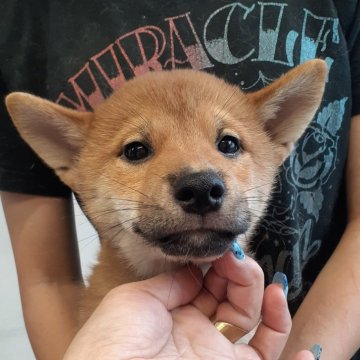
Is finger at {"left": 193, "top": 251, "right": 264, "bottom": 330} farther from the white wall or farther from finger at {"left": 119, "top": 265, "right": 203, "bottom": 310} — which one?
the white wall

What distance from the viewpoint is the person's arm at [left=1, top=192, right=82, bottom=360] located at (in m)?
1.53

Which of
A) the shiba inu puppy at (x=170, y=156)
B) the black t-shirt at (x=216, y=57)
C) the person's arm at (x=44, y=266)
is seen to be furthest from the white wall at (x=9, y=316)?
the shiba inu puppy at (x=170, y=156)

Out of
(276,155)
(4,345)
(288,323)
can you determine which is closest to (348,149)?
(276,155)

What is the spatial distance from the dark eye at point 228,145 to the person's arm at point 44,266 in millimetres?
670

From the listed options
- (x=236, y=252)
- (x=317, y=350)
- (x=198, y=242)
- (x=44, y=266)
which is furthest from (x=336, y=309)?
(x=44, y=266)

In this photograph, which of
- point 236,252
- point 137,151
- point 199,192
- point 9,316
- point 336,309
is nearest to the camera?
point 199,192

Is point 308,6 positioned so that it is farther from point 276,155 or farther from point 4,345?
point 4,345

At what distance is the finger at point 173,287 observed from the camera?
105 cm

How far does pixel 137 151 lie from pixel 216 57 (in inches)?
17.0

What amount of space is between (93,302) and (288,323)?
1.97ft

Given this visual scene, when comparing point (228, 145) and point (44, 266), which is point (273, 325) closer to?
point (228, 145)

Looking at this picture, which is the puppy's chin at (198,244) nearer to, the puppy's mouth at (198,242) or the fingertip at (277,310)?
the puppy's mouth at (198,242)

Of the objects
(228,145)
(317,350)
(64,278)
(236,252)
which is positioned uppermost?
(228,145)

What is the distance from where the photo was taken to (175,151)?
1.08m
